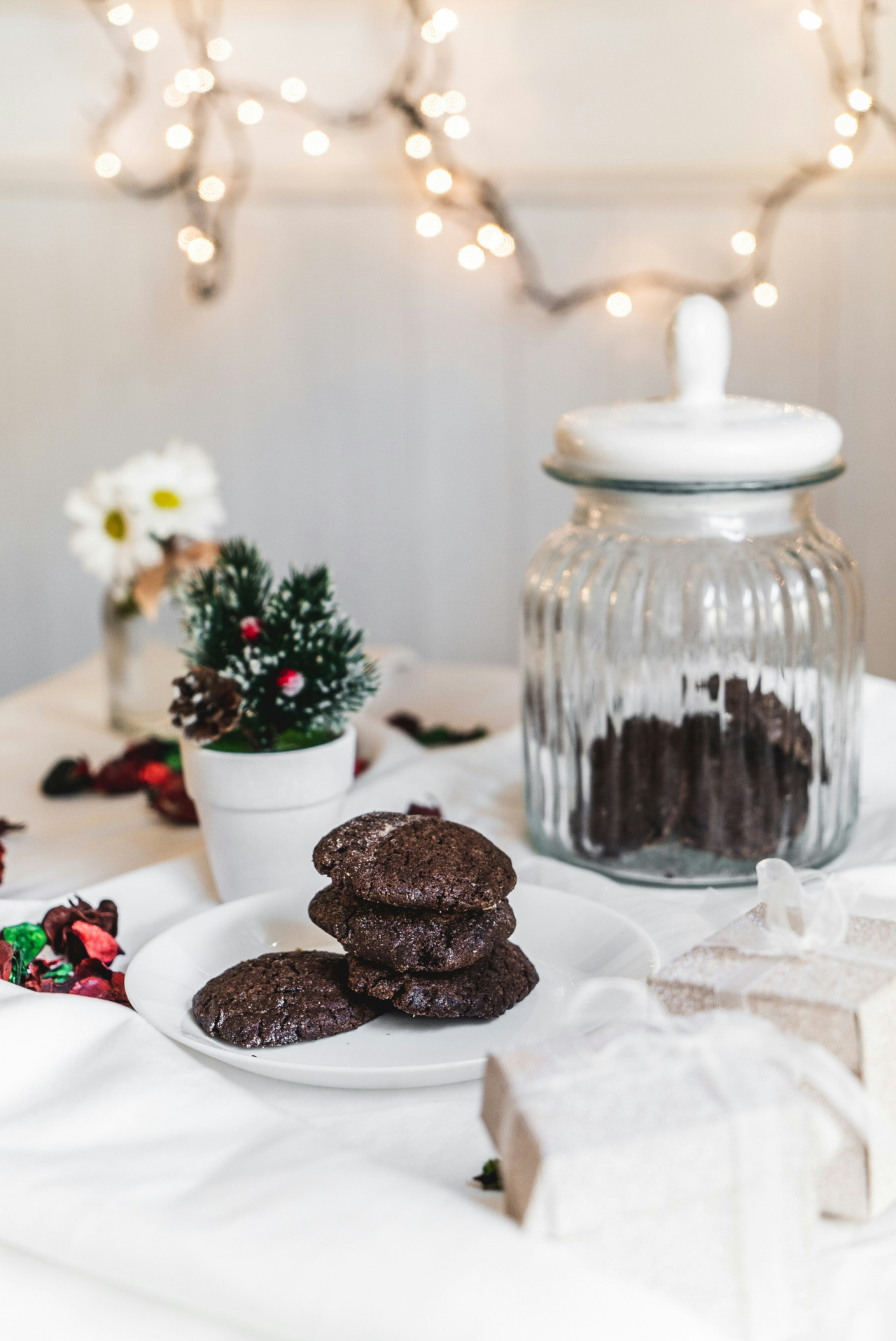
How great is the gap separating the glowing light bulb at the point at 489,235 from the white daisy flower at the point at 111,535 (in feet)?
2.72

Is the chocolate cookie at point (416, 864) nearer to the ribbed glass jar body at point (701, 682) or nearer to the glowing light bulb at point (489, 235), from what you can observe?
the ribbed glass jar body at point (701, 682)

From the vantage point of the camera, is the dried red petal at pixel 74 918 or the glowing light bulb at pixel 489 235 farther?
the glowing light bulb at pixel 489 235

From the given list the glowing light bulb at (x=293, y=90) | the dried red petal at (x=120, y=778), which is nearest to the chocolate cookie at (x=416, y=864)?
the dried red petal at (x=120, y=778)

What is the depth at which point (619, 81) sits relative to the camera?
5.55 feet

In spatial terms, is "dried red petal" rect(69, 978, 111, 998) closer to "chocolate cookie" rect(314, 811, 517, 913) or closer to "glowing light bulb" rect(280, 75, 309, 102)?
"chocolate cookie" rect(314, 811, 517, 913)

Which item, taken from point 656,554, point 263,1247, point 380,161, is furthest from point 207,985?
point 380,161

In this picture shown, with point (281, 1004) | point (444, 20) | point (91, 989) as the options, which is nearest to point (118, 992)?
point (91, 989)

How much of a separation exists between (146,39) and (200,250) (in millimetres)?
296

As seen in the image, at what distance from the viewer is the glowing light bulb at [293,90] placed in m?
1.83

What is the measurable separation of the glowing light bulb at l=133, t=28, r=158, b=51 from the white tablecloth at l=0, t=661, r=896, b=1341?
982mm

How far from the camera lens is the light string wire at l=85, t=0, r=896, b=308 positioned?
1648 mm

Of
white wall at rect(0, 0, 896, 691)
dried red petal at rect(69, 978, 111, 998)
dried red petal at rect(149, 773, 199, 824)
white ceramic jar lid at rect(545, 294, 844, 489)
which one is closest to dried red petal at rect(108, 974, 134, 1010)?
dried red petal at rect(69, 978, 111, 998)

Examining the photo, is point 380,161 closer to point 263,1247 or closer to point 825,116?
point 825,116

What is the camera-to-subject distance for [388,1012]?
2.16 ft
